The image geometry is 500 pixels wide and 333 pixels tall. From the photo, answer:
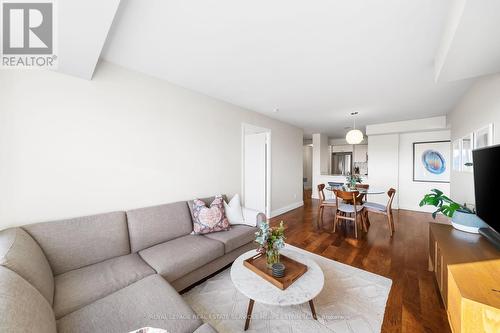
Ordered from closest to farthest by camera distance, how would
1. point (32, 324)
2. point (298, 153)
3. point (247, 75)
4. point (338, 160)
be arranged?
point (32, 324) → point (247, 75) → point (298, 153) → point (338, 160)

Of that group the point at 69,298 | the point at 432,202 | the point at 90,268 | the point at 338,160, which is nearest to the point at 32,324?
the point at 69,298

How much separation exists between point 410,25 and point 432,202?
173 cm

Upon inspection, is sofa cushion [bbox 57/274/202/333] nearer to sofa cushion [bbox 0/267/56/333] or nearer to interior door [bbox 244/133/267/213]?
sofa cushion [bbox 0/267/56/333]

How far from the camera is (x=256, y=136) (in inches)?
147

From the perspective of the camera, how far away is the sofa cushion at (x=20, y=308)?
2.20ft

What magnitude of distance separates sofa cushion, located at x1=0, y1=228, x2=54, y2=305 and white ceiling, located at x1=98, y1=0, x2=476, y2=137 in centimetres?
169

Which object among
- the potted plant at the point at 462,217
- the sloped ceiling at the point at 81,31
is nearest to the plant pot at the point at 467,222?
the potted plant at the point at 462,217

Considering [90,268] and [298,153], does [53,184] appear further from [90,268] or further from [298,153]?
[298,153]

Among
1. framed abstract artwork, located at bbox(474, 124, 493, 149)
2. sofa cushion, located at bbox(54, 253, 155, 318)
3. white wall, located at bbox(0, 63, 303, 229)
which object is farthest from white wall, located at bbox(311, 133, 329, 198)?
sofa cushion, located at bbox(54, 253, 155, 318)

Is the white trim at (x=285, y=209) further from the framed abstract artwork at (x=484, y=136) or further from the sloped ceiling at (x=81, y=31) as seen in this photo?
the sloped ceiling at (x=81, y=31)

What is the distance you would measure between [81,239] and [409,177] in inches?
260

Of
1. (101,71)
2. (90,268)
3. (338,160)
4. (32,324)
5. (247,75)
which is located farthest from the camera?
(338,160)

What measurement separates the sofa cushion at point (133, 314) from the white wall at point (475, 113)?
2980 mm

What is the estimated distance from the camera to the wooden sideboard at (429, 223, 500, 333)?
0.92 meters
